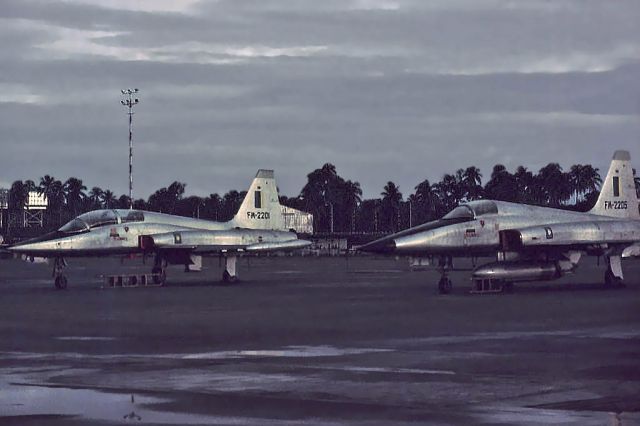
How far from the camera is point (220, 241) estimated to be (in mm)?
47094

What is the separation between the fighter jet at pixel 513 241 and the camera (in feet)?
122

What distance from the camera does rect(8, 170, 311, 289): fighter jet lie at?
147 feet

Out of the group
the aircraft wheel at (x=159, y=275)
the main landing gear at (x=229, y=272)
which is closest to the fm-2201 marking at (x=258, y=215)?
the main landing gear at (x=229, y=272)

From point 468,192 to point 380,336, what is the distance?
157 metres

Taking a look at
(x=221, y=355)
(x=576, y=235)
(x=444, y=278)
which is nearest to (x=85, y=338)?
(x=221, y=355)

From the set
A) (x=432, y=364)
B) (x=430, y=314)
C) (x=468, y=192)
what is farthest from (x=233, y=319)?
(x=468, y=192)

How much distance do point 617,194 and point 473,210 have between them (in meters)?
6.69

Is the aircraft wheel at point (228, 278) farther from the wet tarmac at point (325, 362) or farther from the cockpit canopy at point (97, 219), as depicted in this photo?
the wet tarmac at point (325, 362)

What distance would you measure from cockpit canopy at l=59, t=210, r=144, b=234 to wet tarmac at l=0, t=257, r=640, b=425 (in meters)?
12.2

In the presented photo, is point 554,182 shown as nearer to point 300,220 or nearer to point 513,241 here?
point 300,220

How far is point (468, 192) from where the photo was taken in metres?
177

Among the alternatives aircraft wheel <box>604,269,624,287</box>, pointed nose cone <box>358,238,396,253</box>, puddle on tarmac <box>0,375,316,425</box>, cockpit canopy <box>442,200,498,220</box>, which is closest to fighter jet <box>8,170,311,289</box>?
pointed nose cone <box>358,238,396,253</box>

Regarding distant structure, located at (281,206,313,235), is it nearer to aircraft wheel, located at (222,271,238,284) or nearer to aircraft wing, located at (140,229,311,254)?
aircraft wing, located at (140,229,311,254)

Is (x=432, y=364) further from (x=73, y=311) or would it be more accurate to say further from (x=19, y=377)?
(x=73, y=311)
